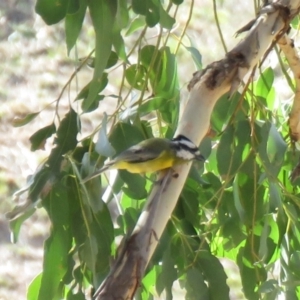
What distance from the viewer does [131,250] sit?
1.96ft

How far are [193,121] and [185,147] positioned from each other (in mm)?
28

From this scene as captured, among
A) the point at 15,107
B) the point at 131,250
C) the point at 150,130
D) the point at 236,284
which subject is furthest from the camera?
the point at 15,107

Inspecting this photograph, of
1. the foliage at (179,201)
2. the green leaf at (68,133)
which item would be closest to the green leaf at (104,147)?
the foliage at (179,201)

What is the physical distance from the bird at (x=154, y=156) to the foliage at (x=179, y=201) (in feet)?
0.11

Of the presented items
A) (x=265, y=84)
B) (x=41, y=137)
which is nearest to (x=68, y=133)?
(x=41, y=137)

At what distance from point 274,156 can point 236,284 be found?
1047 millimetres

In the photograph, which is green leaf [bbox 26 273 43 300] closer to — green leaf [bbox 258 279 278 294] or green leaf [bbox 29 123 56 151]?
green leaf [bbox 29 123 56 151]

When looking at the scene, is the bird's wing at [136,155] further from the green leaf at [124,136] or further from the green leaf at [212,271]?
the green leaf at [212,271]

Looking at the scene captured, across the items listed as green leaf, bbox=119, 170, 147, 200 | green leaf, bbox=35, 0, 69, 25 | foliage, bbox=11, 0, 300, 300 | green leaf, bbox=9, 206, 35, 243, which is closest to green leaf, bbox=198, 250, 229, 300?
foliage, bbox=11, 0, 300, 300

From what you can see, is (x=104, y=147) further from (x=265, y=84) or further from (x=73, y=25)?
(x=265, y=84)

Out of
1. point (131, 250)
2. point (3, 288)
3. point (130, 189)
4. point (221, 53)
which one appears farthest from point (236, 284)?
point (131, 250)

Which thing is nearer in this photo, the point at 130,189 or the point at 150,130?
the point at 130,189

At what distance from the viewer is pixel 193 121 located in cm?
67

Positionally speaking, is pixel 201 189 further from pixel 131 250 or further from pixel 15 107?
pixel 15 107
